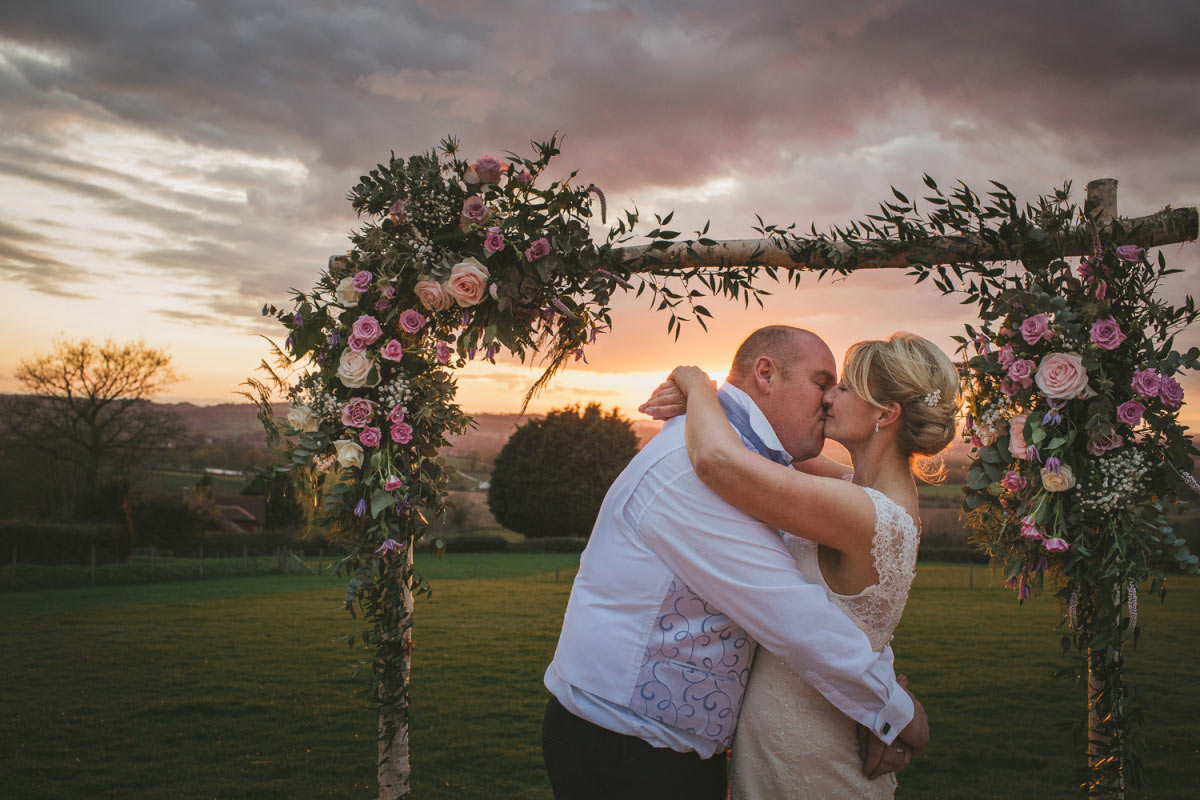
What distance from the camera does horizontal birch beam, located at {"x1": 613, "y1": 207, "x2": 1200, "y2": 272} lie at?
3.89 meters

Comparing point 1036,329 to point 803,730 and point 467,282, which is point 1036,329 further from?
point 467,282

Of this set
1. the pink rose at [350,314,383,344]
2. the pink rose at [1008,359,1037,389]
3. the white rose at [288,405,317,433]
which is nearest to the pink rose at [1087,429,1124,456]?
the pink rose at [1008,359,1037,389]

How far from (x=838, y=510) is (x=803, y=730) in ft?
2.59

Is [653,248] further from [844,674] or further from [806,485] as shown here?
[844,674]

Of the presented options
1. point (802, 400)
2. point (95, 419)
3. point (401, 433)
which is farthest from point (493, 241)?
point (95, 419)

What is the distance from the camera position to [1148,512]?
3.73 metres

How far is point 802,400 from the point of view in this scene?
2797 mm

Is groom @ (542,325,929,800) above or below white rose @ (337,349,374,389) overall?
below

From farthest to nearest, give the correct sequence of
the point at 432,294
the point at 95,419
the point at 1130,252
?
the point at 95,419 → the point at 432,294 → the point at 1130,252

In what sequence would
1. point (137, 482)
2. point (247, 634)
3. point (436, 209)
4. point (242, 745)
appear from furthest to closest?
1. point (137, 482)
2. point (247, 634)
3. point (242, 745)
4. point (436, 209)

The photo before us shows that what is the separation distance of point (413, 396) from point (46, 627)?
16.0m

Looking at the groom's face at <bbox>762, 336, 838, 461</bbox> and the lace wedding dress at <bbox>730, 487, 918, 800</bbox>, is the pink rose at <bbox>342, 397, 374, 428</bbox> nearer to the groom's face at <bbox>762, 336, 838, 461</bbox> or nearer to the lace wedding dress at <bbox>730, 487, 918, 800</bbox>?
the groom's face at <bbox>762, 336, 838, 461</bbox>

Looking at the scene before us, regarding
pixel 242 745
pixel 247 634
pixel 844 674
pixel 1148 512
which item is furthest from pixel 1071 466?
pixel 247 634

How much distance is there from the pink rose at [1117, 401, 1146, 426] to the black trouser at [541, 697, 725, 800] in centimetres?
265
